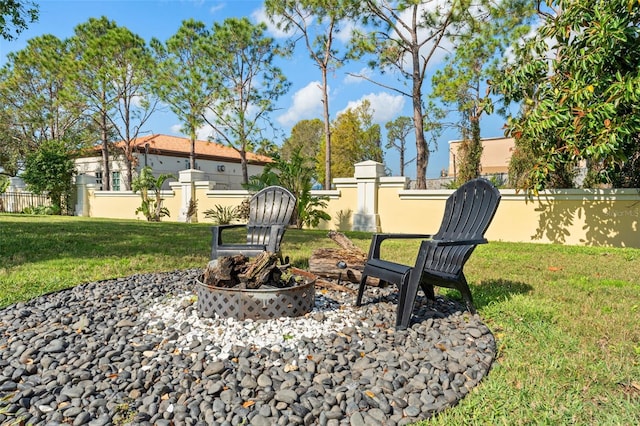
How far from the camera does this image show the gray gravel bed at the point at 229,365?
6.21ft

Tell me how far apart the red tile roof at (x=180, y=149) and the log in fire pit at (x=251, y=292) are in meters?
21.0

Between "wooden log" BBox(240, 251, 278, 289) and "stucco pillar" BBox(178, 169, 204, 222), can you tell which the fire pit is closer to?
"wooden log" BBox(240, 251, 278, 289)

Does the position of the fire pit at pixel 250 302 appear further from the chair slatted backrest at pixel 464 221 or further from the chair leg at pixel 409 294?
the chair slatted backrest at pixel 464 221

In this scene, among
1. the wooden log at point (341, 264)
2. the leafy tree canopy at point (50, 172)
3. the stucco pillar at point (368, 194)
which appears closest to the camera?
the wooden log at point (341, 264)

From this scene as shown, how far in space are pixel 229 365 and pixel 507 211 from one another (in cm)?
825

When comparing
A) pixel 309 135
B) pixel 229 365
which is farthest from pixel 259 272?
pixel 309 135

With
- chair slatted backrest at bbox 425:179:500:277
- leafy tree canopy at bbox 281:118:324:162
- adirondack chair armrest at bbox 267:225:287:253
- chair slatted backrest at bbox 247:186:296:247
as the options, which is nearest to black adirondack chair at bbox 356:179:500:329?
chair slatted backrest at bbox 425:179:500:277

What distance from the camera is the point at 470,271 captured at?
5148 mm

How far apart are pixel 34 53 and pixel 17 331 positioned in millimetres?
25311

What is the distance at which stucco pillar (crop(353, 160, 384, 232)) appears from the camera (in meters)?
10.5

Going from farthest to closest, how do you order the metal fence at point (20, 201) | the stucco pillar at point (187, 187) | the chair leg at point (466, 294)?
the metal fence at point (20, 201)
the stucco pillar at point (187, 187)
the chair leg at point (466, 294)

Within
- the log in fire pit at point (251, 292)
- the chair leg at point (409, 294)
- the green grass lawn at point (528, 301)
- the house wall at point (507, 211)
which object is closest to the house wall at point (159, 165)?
the house wall at point (507, 211)

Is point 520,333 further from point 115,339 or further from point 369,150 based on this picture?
point 369,150

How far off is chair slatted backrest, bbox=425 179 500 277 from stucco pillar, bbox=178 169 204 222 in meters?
11.8
